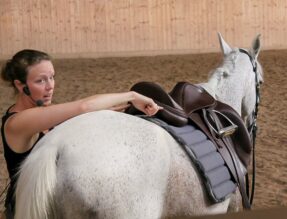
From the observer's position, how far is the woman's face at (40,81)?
2.54 m

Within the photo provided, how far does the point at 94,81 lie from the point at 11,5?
339 centimetres

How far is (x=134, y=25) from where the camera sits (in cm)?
1277

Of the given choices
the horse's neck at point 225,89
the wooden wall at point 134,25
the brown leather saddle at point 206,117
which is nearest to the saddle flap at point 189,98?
the brown leather saddle at point 206,117

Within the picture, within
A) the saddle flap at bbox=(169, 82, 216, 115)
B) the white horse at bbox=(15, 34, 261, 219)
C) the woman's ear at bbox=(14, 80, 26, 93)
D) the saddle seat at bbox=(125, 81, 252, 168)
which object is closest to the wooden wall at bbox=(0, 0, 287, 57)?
the saddle seat at bbox=(125, 81, 252, 168)

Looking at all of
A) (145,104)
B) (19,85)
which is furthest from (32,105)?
(145,104)

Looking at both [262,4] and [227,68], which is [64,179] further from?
[262,4]

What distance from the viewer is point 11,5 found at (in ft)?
41.3

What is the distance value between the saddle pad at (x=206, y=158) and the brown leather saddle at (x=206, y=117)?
0.16 feet

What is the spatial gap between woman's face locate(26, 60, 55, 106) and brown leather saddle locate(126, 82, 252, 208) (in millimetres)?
436

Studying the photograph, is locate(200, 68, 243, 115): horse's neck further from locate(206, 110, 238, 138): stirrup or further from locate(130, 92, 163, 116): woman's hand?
locate(130, 92, 163, 116): woman's hand

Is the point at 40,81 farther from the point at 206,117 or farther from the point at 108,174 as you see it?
the point at 206,117

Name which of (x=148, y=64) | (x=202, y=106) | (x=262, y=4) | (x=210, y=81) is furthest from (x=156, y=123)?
(x=262, y=4)

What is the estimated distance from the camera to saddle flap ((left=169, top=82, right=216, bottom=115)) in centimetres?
285

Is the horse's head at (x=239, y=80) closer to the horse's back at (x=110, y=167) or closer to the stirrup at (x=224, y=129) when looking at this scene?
the stirrup at (x=224, y=129)
